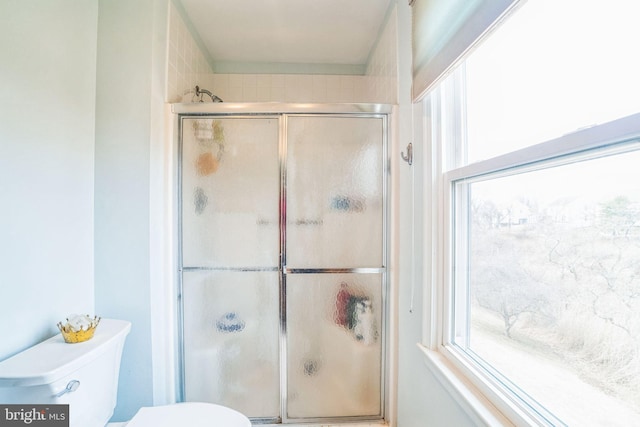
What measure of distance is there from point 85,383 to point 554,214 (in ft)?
5.26

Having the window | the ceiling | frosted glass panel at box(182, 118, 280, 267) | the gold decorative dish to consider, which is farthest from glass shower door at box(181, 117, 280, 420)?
the window

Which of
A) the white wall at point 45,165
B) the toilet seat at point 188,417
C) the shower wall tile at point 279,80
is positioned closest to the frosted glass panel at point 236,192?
the shower wall tile at point 279,80

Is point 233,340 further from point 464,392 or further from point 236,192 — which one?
point 464,392

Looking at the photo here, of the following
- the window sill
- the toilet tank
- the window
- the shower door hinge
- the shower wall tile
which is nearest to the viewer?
the window

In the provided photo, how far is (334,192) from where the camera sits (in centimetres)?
162

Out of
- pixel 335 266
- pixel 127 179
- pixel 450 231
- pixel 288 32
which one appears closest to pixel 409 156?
pixel 450 231

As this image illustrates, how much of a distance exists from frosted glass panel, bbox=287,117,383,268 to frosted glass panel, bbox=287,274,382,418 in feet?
0.47

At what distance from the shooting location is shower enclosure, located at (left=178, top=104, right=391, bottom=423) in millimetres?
1603

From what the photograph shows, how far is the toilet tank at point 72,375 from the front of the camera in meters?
0.89

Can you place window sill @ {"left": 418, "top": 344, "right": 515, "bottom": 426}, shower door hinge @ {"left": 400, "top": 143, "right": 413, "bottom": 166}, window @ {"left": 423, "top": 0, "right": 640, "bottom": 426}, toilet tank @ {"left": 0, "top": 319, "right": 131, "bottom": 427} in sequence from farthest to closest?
1. shower door hinge @ {"left": 400, "top": 143, "right": 413, "bottom": 166}
2. toilet tank @ {"left": 0, "top": 319, "right": 131, "bottom": 427}
3. window sill @ {"left": 418, "top": 344, "right": 515, "bottom": 426}
4. window @ {"left": 423, "top": 0, "right": 640, "bottom": 426}

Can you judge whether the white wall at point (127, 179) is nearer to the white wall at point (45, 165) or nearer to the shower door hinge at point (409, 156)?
the white wall at point (45, 165)

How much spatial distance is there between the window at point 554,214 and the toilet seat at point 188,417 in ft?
3.04

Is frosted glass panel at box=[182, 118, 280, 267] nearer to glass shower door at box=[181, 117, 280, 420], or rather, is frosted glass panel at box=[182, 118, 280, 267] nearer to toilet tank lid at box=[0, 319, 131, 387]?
glass shower door at box=[181, 117, 280, 420]

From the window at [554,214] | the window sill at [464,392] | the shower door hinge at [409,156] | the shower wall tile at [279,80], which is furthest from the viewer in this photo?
the shower wall tile at [279,80]
